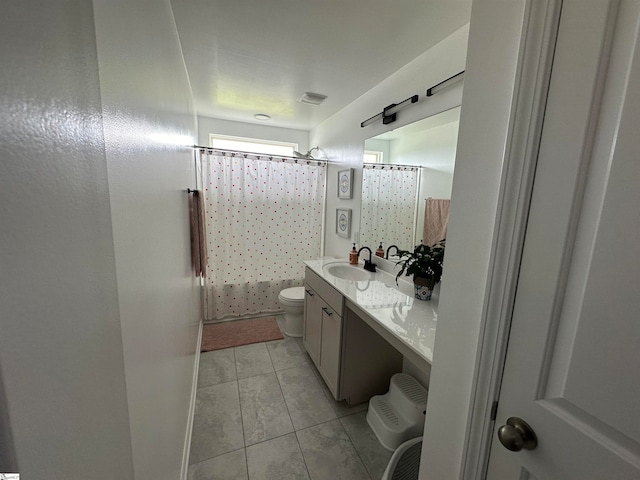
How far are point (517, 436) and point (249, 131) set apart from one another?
140 inches

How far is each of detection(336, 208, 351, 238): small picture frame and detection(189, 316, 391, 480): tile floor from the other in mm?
1292

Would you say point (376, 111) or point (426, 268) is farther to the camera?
point (376, 111)

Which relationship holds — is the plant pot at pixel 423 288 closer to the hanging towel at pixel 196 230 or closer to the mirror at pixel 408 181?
the mirror at pixel 408 181

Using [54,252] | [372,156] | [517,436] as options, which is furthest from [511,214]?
[372,156]

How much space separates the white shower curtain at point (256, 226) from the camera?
284 centimetres

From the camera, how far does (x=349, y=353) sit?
5.85 feet

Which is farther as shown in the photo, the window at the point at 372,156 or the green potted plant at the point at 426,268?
the window at the point at 372,156

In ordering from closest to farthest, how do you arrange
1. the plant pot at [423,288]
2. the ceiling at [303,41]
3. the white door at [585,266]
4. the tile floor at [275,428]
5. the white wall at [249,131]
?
1. the white door at [585,266]
2. the ceiling at [303,41]
3. the tile floor at [275,428]
4. the plant pot at [423,288]
5. the white wall at [249,131]

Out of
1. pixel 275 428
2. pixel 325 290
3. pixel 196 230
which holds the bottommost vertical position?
pixel 275 428

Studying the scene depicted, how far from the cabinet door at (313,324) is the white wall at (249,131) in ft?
7.14

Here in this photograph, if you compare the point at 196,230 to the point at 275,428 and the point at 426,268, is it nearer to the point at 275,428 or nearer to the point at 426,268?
the point at 275,428

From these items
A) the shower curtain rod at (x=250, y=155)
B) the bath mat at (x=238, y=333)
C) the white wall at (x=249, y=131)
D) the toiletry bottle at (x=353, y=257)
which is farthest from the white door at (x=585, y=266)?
the white wall at (x=249, y=131)

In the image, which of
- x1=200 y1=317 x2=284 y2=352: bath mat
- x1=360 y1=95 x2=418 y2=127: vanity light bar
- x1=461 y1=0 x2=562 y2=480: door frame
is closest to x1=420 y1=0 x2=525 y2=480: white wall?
x1=461 y1=0 x2=562 y2=480: door frame

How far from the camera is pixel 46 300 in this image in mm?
329
